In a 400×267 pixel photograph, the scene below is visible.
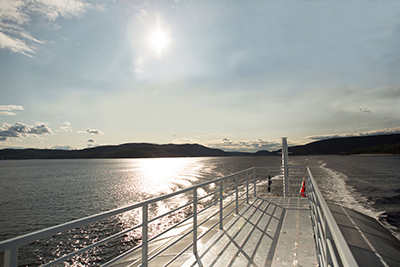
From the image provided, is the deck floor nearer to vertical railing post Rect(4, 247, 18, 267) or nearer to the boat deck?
the boat deck

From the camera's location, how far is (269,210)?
23.1ft

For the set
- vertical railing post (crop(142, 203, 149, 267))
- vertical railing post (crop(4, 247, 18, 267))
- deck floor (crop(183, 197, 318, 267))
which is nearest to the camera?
vertical railing post (crop(4, 247, 18, 267))

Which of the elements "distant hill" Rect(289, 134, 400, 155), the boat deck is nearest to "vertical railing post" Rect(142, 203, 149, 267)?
the boat deck

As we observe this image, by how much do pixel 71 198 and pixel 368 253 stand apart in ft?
87.8

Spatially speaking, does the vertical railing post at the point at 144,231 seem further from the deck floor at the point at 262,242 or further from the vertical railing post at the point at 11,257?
the vertical railing post at the point at 11,257

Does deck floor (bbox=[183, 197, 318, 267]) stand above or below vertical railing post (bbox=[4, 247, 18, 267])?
below

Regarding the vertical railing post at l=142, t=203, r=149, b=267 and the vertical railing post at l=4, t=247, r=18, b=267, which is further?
the vertical railing post at l=142, t=203, r=149, b=267

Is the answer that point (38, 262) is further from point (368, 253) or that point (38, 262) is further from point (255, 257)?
point (368, 253)

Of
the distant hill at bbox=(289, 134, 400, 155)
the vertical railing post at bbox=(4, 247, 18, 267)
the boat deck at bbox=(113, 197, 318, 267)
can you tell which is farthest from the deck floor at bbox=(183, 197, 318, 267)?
the distant hill at bbox=(289, 134, 400, 155)

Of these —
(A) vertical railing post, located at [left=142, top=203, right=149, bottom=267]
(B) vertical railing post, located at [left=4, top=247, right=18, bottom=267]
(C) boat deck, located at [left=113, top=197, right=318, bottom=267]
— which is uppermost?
(B) vertical railing post, located at [left=4, top=247, right=18, bottom=267]

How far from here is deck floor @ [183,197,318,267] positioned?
3.57 m

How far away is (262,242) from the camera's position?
171 inches

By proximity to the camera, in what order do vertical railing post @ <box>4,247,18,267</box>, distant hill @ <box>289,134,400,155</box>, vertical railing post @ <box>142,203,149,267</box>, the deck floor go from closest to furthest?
vertical railing post @ <box>4,247,18,267</box> → vertical railing post @ <box>142,203,149,267</box> → the deck floor → distant hill @ <box>289,134,400,155</box>

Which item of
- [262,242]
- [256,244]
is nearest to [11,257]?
[256,244]
